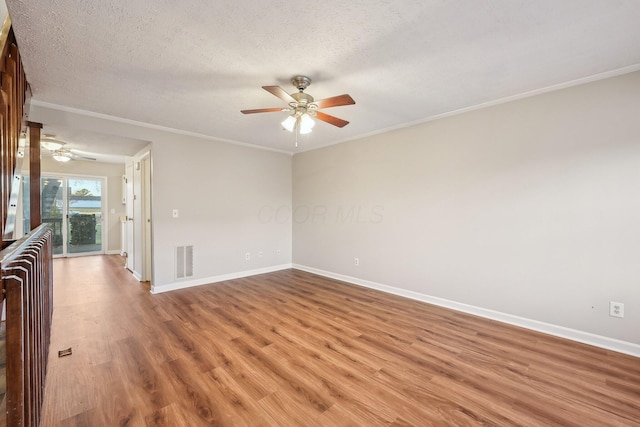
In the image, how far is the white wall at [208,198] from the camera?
12.7 feet

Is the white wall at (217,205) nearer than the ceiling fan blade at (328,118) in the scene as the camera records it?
No

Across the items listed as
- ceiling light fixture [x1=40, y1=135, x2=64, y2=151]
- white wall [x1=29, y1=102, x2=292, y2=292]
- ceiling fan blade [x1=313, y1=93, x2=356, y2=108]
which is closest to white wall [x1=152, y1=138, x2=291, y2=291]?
white wall [x1=29, y1=102, x2=292, y2=292]

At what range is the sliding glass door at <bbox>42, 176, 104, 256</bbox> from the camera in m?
6.50

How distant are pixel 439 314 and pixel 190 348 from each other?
8.77 feet

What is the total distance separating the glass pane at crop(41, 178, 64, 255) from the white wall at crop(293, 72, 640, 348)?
7272mm

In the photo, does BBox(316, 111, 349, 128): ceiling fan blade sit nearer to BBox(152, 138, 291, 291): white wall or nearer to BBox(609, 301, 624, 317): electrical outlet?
BBox(152, 138, 291, 291): white wall

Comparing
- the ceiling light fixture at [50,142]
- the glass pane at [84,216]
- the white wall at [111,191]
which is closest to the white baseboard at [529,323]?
the ceiling light fixture at [50,142]

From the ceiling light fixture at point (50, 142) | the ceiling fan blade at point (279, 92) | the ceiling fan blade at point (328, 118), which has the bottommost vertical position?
the ceiling fan blade at point (328, 118)

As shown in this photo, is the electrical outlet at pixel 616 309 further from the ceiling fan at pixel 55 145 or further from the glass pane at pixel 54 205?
the glass pane at pixel 54 205

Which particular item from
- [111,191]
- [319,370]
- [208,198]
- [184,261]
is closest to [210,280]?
[184,261]

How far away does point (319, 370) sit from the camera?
2102mm

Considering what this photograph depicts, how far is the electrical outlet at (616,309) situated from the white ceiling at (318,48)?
2023mm

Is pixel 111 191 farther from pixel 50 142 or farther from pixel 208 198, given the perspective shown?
pixel 208 198

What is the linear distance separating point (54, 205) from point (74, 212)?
0.40 metres
